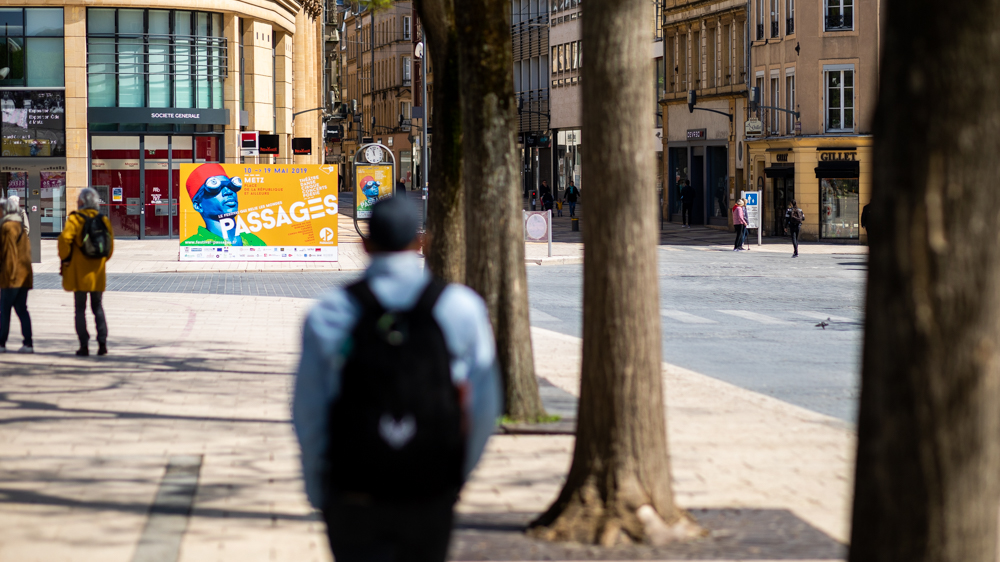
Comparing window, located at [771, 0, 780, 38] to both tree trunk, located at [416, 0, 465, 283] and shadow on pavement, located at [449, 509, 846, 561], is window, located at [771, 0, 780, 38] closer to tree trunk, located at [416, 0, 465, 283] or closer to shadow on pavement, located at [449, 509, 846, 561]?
tree trunk, located at [416, 0, 465, 283]

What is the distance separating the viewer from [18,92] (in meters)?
38.7

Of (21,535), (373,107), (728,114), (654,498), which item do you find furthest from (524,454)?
(373,107)

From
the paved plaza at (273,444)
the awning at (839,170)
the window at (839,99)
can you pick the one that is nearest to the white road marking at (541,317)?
the paved plaza at (273,444)

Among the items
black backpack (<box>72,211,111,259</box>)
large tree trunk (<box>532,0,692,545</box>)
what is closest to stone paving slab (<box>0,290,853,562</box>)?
large tree trunk (<box>532,0,692,545</box>)

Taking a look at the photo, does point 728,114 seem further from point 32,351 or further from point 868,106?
point 32,351

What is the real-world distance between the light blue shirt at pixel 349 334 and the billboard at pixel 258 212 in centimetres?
2578

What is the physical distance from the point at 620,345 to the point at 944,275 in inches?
116

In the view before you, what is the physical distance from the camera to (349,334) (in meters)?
3.43

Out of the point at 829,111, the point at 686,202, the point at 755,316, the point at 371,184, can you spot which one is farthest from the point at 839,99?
the point at 755,316

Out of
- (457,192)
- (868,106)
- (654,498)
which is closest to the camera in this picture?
(654,498)

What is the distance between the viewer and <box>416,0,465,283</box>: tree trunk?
34.7 feet

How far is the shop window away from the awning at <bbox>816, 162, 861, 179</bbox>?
33 centimetres

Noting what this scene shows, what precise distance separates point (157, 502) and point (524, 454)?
2.46 meters

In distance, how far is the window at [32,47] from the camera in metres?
38.5
